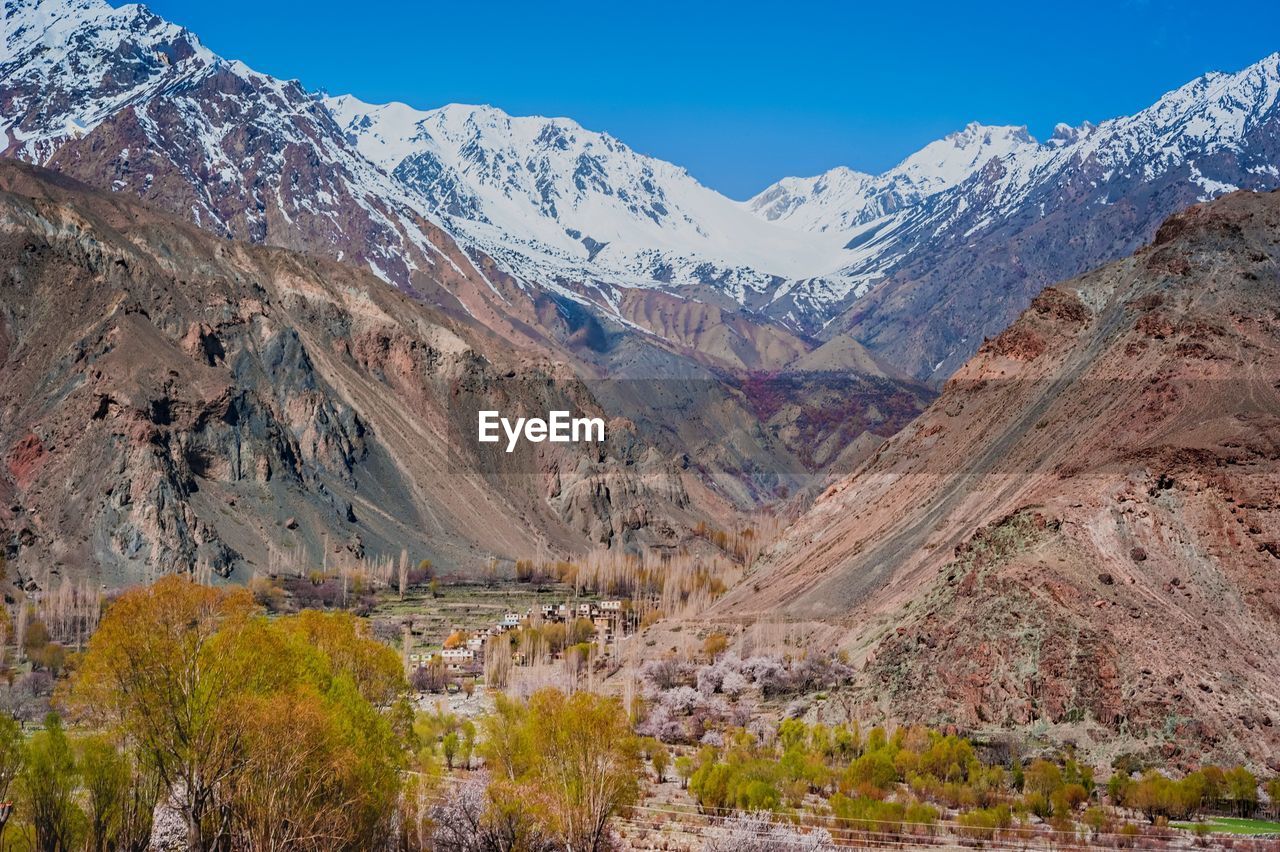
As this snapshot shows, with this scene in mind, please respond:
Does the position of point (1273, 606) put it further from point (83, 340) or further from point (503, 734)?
point (83, 340)

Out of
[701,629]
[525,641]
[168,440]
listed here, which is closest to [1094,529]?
[701,629]

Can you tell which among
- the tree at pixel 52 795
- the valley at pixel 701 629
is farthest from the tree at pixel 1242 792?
the tree at pixel 52 795

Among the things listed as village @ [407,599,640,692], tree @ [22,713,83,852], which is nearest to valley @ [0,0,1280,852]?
tree @ [22,713,83,852]

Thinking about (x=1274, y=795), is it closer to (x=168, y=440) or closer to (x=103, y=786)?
(x=103, y=786)

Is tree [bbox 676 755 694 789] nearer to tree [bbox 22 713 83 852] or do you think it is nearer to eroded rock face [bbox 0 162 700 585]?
tree [bbox 22 713 83 852]

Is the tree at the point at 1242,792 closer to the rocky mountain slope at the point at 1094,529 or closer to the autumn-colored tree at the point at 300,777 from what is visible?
the rocky mountain slope at the point at 1094,529

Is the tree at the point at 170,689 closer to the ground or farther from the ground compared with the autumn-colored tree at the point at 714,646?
farther from the ground
